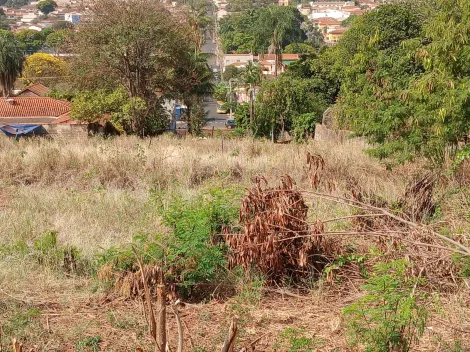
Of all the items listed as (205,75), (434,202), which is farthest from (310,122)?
(434,202)

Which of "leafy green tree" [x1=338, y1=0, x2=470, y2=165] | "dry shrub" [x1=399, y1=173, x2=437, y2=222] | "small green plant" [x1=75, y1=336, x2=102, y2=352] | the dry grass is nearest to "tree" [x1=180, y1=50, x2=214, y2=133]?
the dry grass

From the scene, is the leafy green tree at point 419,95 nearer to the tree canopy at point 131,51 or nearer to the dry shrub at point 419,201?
the dry shrub at point 419,201

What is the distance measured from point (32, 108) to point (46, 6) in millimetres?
163942

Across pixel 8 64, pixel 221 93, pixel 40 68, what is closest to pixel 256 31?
pixel 221 93

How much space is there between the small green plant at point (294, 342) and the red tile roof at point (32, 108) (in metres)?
28.8

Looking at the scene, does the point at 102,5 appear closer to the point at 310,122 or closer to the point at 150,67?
the point at 150,67

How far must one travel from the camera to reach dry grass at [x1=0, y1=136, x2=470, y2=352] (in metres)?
4.69

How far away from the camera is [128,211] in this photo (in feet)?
25.6

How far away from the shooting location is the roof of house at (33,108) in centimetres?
3169

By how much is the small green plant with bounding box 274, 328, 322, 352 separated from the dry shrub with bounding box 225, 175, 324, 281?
799 millimetres

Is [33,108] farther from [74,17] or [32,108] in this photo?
[74,17]

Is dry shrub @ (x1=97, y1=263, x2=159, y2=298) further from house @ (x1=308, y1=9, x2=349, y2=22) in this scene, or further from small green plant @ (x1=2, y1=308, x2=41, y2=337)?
house @ (x1=308, y1=9, x2=349, y2=22)

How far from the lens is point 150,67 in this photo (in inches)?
911

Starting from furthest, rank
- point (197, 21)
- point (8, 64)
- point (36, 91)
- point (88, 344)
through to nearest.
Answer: point (197, 21) → point (8, 64) → point (36, 91) → point (88, 344)
